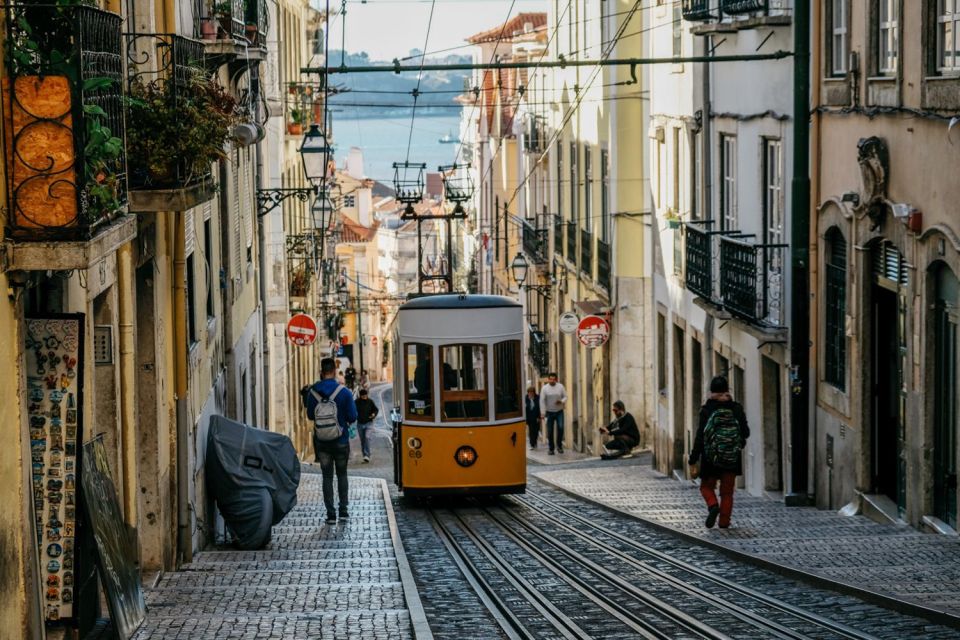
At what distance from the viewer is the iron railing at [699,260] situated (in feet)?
71.6

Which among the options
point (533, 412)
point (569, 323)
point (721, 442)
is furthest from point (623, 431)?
point (721, 442)

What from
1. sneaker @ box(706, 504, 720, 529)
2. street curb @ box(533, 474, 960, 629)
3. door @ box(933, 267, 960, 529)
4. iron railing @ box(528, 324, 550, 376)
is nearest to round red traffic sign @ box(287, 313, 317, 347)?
iron railing @ box(528, 324, 550, 376)

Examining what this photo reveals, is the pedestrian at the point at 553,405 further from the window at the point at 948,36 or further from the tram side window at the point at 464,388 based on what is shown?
the window at the point at 948,36

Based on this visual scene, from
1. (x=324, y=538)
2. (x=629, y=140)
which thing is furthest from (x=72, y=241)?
(x=629, y=140)

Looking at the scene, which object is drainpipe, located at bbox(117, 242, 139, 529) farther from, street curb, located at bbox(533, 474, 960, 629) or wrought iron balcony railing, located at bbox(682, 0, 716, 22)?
wrought iron balcony railing, located at bbox(682, 0, 716, 22)

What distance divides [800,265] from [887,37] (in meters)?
3.36

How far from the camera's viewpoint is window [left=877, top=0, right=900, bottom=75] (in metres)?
15.0

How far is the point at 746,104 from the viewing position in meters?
20.6

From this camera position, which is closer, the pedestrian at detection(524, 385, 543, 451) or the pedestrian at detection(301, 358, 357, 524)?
the pedestrian at detection(301, 358, 357, 524)

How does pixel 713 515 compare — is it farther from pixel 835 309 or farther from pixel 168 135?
pixel 168 135

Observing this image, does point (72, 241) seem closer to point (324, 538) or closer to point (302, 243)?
point (324, 538)

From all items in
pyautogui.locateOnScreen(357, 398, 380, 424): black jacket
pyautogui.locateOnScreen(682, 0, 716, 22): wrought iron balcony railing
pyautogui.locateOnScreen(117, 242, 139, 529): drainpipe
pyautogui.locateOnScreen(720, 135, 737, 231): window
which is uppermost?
pyautogui.locateOnScreen(682, 0, 716, 22): wrought iron balcony railing

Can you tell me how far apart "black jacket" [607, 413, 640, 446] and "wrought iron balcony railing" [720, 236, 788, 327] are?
8.55 m

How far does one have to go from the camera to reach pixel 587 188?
35.8m
